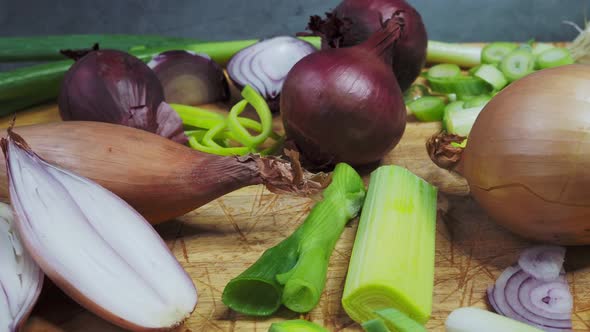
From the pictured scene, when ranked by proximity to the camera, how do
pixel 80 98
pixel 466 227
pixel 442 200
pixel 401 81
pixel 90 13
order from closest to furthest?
pixel 466 227, pixel 442 200, pixel 80 98, pixel 401 81, pixel 90 13

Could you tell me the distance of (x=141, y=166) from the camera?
1.42 meters

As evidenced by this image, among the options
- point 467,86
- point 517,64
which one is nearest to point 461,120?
point 467,86

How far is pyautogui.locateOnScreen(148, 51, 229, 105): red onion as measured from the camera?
221 centimetres

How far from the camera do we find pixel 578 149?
1.25 metres

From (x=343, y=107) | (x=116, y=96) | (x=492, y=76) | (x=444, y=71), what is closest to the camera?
(x=343, y=107)

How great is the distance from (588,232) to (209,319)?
0.77m

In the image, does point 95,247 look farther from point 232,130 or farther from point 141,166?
point 232,130

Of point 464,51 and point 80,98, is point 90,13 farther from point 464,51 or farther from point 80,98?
point 464,51

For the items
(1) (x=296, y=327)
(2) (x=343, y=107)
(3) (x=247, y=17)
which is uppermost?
(2) (x=343, y=107)

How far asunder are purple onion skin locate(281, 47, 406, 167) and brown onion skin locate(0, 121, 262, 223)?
0.29 meters

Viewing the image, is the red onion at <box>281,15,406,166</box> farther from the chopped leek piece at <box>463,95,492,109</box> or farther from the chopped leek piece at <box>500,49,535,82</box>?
the chopped leek piece at <box>500,49,535,82</box>

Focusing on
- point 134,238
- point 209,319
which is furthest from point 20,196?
point 209,319

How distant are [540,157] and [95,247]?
34.0 inches

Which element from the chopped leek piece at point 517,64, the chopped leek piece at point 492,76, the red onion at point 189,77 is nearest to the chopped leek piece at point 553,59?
the chopped leek piece at point 517,64
